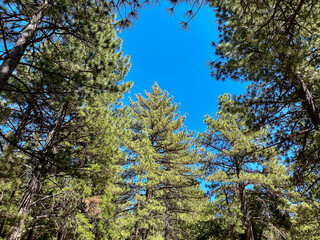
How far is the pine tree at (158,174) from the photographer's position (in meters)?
8.97

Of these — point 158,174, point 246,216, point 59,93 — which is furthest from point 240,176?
point 59,93

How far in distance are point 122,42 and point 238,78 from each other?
11.2 feet

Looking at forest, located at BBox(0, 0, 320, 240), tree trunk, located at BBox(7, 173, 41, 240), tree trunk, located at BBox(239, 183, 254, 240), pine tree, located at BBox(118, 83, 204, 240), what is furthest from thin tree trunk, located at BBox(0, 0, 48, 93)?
tree trunk, located at BBox(239, 183, 254, 240)

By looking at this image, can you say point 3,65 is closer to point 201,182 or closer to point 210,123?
point 210,123

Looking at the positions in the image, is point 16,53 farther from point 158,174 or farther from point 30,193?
point 158,174

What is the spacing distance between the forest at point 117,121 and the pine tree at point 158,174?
0.11 meters

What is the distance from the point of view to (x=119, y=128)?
630cm

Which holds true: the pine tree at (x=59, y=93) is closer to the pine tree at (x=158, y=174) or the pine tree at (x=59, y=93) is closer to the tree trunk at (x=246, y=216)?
the pine tree at (x=158, y=174)

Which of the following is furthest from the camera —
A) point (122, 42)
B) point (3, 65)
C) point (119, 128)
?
point (119, 128)

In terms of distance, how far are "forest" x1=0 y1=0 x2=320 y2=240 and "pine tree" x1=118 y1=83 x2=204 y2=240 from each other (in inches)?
4.4

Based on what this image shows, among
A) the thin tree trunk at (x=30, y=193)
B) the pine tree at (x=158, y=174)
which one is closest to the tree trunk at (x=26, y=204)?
the thin tree trunk at (x=30, y=193)

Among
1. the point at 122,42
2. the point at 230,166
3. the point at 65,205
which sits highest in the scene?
the point at 122,42

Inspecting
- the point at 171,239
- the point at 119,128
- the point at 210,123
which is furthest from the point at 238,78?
the point at 171,239

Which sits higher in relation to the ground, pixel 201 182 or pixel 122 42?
pixel 122 42
